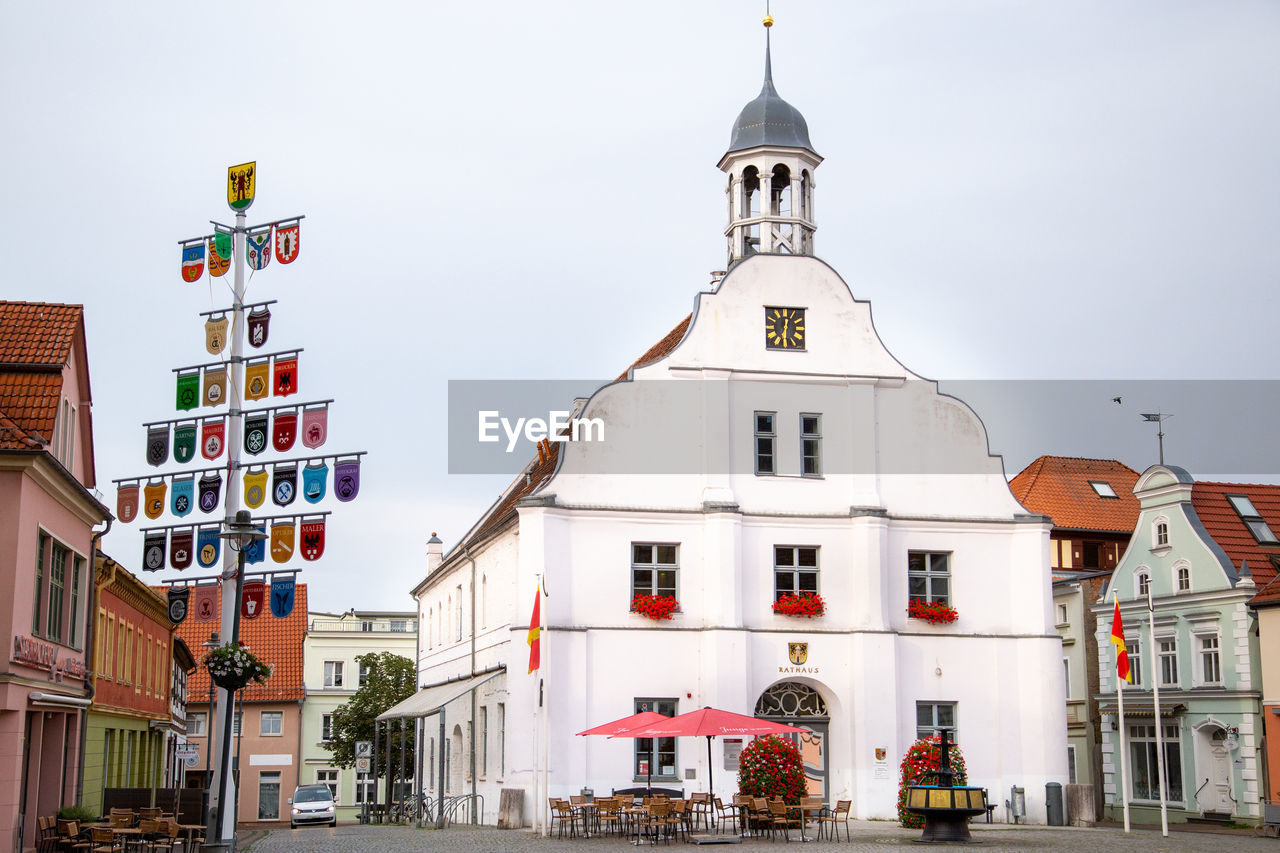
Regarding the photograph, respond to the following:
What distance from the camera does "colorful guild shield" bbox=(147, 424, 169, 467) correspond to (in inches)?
1153

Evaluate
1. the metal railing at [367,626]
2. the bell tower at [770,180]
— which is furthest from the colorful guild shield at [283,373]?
the metal railing at [367,626]

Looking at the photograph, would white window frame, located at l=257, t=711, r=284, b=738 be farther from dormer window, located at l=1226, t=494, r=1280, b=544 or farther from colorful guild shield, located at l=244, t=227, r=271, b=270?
colorful guild shield, located at l=244, t=227, r=271, b=270

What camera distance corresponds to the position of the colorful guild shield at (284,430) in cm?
2872

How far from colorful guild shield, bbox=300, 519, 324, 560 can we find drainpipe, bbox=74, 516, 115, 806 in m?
4.03

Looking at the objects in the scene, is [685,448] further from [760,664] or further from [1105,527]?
[1105,527]

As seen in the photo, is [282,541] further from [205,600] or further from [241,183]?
[241,183]

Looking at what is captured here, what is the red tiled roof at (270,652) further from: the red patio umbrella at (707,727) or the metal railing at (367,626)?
the red patio umbrella at (707,727)

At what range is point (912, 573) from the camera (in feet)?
117

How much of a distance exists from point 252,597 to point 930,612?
50.5ft

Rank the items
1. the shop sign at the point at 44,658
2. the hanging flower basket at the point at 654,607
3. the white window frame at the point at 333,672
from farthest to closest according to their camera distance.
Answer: the white window frame at the point at 333,672 → the hanging flower basket at the point at 654,607 → the shop sign at the point at 44,658

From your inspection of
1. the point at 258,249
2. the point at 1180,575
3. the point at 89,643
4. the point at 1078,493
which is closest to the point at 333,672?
the point at 1078,493

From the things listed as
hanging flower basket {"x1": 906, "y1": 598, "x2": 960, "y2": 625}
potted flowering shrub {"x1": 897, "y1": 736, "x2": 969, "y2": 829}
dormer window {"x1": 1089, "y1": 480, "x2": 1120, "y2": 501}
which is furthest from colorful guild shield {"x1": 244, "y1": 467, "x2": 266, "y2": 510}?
dormer window {"x1": 1089, "y1": 480, "x2": 1120, "y2": 501}

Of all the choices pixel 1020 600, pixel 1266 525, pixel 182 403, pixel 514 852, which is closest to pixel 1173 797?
pixel 1266 525

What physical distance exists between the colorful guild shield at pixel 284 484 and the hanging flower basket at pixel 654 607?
8.44 meters
